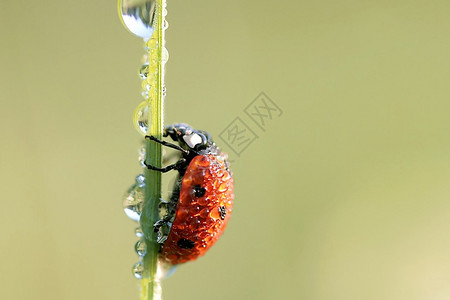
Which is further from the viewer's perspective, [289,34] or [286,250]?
[289,34]

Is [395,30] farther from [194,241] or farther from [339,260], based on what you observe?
[194,241]

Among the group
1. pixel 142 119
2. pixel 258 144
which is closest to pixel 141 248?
pixel 142 119

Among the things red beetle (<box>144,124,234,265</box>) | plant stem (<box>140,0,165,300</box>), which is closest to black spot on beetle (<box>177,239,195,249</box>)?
red beetle (<box>144,124,234,265</box>)

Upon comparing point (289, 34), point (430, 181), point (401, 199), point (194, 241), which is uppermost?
point (289, 34)

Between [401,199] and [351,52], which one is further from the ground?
[351,52]

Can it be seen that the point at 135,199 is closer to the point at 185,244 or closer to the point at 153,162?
the point at 153,162

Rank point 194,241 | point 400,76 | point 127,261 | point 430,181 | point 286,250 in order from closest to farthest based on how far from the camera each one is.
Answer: point 194,241 < point 127,261 < point 286,250 < point 430,181 < point 400,76

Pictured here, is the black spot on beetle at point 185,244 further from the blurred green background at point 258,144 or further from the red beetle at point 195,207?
the blurred green background at point 258,144

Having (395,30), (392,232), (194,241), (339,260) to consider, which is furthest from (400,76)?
(194,241)
